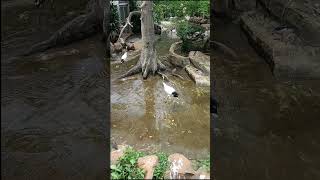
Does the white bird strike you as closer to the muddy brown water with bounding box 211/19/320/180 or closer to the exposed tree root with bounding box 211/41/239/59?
the muddy brown water with bounding box 211/19/320/180

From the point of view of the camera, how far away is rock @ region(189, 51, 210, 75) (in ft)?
23.2

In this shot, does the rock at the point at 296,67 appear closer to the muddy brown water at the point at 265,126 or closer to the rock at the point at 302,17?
the muddy brown water at the point at 265,126

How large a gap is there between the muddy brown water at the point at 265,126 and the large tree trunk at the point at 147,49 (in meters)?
1.19

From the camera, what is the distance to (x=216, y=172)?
3.77 metres

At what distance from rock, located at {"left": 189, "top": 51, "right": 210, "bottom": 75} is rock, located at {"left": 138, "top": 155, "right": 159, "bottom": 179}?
3.70 metres

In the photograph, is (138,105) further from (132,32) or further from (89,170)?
(132,32)

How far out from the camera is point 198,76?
6.78 metres

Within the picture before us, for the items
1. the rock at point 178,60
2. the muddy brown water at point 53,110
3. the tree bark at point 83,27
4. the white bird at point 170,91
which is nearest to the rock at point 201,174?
the muddy brown water at point 53,110

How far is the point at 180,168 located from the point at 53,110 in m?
2.48

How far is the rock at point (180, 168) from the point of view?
3217 millimetres

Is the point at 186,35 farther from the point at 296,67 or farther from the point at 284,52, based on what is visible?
the point at 296,67

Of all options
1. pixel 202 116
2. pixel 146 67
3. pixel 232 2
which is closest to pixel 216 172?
pixel 202 116

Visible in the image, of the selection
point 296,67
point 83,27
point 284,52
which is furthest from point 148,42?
point 296,67

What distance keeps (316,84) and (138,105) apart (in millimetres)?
2795
